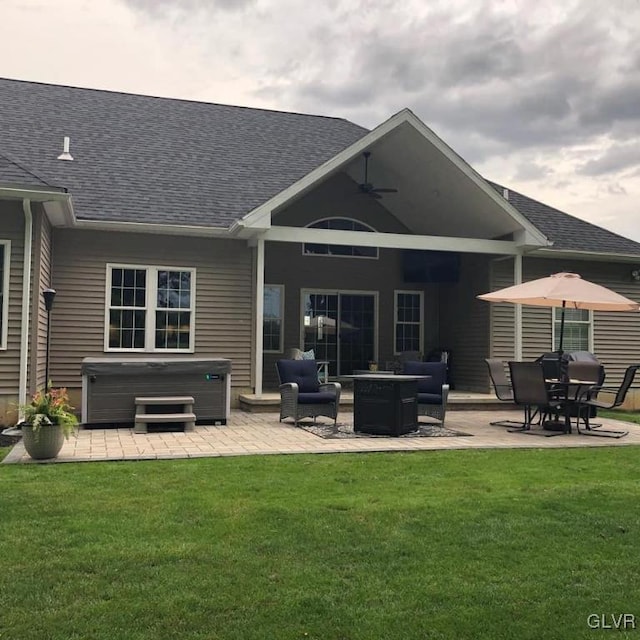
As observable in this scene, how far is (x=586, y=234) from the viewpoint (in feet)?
47.6

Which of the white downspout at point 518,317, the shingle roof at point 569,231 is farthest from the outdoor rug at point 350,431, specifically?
the shingle roof at point 569,231

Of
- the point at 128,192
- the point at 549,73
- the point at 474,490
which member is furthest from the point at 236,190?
the point at 474,490

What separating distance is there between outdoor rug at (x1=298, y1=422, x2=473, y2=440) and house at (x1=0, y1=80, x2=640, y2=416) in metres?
2.29

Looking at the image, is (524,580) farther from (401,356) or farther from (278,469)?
(401,356)

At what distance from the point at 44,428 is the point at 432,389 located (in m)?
5.48

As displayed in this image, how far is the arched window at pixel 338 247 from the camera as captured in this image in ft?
47.1

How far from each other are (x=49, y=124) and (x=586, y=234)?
37.0 feet

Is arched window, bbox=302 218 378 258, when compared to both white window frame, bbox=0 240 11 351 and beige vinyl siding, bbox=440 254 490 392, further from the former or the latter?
white window frame, bbox=0 240 11 351

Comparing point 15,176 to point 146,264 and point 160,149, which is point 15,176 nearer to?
point 146,264

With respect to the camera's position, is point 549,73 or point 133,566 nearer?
point 133,566

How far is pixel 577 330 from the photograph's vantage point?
46.6 feet

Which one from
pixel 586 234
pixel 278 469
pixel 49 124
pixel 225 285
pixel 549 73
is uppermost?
pixel 549 73

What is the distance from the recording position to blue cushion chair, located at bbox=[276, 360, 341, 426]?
9.55 meters

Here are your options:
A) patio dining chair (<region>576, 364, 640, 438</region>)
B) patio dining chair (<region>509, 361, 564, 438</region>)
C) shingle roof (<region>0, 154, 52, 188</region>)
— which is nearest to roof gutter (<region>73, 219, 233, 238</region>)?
shingle roof (<region>0, 154, 52, 188</region>)
